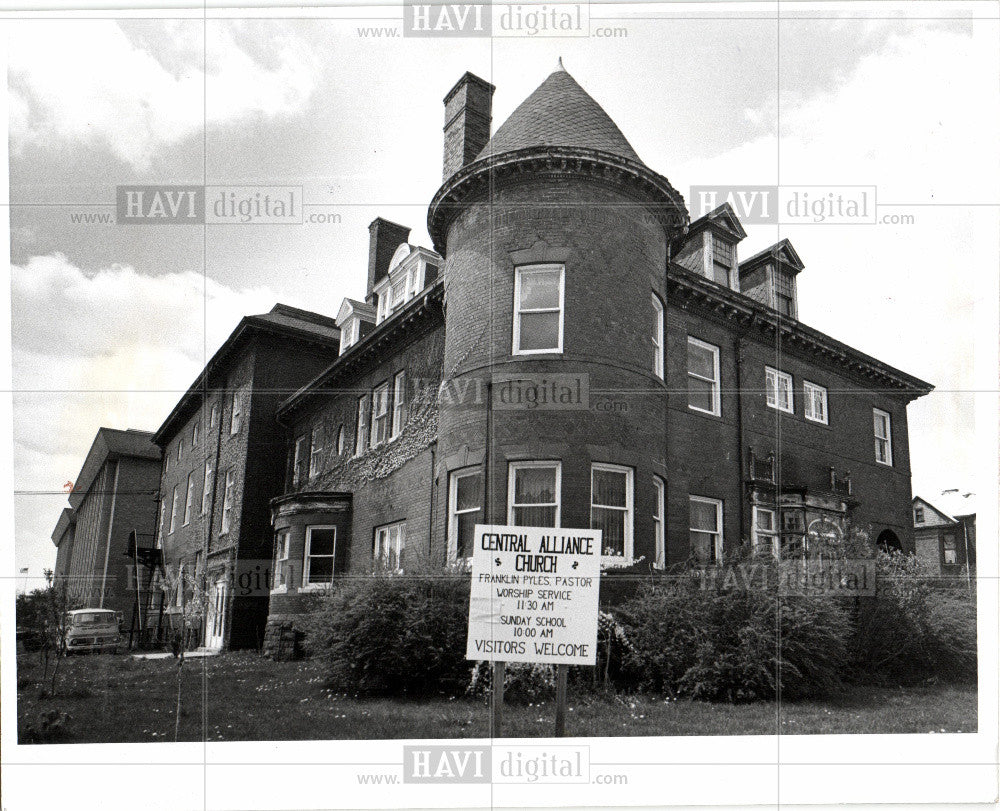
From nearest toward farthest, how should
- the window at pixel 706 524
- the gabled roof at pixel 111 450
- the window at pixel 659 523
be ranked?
the window at pixel 659 523 < the window at pixel 706 524 < the gabled roof at pixel 111 450

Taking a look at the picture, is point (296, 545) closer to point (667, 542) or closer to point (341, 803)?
point (667, 542)

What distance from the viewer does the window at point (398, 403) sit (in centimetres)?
1897

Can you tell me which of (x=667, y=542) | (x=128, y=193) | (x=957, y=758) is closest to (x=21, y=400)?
(x=128, y=193)

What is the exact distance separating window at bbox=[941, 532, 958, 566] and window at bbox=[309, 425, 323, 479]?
14.7 m

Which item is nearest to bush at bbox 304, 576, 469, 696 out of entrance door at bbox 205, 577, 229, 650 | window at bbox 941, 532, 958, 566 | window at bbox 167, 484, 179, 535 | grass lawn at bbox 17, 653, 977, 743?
grass lawn at bbox 17, 653, 977, 743

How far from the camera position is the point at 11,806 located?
10.0 metres

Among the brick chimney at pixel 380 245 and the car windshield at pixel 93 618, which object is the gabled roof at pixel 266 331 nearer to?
the brick chimney at pixel 380 245

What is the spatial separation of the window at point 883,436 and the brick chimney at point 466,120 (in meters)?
11.9

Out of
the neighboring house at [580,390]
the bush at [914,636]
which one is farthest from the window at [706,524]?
the bush at [914,636]

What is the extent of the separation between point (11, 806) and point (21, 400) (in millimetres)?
5462

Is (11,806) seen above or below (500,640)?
below

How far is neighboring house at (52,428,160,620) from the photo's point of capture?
22.4m

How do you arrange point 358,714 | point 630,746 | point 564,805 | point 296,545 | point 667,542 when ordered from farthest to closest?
point 296,545, point 667,542, point 358,714, point 630,746, point 564,805

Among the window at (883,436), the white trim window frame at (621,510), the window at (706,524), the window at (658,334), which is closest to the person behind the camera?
the white trim window frame at (621,510)
